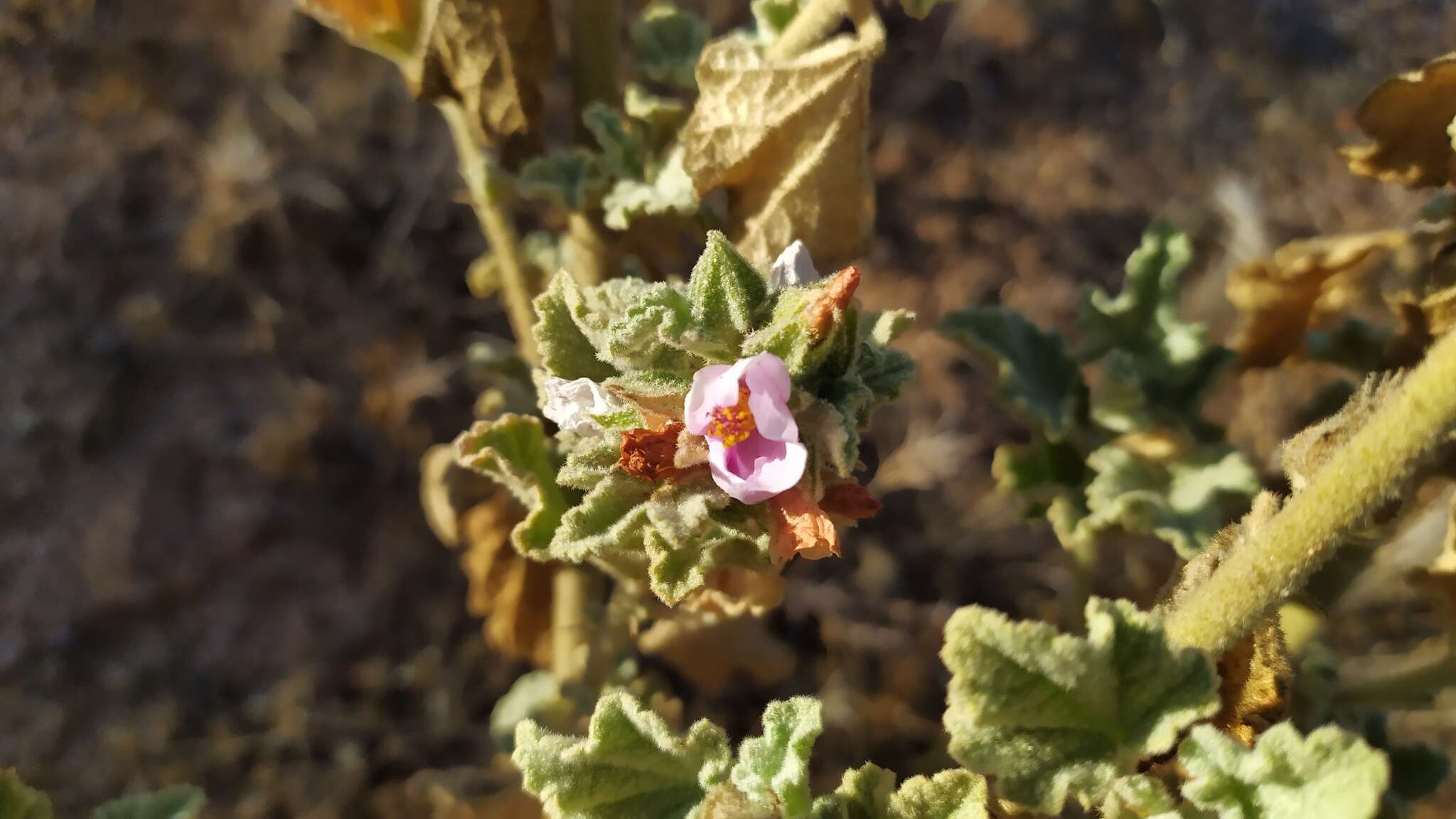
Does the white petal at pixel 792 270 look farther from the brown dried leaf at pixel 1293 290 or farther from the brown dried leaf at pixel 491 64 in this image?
the brown dried leaf at pixel 1293 290

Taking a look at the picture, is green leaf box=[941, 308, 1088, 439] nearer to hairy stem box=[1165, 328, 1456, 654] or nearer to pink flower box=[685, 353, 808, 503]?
hairy stem box=[1165, 328, 1456, 654]

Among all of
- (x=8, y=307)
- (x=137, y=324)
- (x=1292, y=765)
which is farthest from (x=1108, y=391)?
(x=8, y=307)

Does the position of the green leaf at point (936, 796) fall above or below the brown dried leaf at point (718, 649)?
below

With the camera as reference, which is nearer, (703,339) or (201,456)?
(703,339)

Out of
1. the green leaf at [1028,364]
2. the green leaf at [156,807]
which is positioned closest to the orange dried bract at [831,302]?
the green leaf at [1028,364]

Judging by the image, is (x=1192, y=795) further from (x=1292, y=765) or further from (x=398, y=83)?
(x=398, y=83)

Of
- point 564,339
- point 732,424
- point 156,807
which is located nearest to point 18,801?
point 156,807
